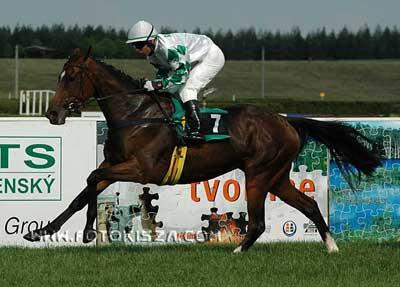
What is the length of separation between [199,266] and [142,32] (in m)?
2.11

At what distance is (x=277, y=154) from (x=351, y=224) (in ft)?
5.93

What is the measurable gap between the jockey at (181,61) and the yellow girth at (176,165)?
0.48 ft

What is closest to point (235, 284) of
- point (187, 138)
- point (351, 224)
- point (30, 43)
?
point (187, 138)

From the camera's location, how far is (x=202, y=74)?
933 cm

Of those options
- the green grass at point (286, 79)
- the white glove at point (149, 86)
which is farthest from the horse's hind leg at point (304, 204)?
the green grass at point (286, 79)

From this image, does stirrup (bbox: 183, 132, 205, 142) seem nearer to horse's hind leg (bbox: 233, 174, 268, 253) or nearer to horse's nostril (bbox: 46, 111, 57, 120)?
horse's hind leg (bbox: 233, 174, 268, 253)

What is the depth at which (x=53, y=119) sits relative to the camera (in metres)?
8.84

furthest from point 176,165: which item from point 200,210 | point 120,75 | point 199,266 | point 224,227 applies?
point 224,227

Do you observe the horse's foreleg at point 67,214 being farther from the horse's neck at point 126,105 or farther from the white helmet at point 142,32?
the white helmet at point 142,32

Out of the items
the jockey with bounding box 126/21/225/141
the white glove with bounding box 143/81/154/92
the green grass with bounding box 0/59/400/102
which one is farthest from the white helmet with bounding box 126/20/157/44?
the green grass with bounding box 0/59/400/102

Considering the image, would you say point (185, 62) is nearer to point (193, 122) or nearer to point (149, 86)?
point (149, 86)

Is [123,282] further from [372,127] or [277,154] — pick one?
[372,127]

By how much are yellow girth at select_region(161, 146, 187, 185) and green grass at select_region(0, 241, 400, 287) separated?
66 centimetres

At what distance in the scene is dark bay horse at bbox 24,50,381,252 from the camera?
887 cm
